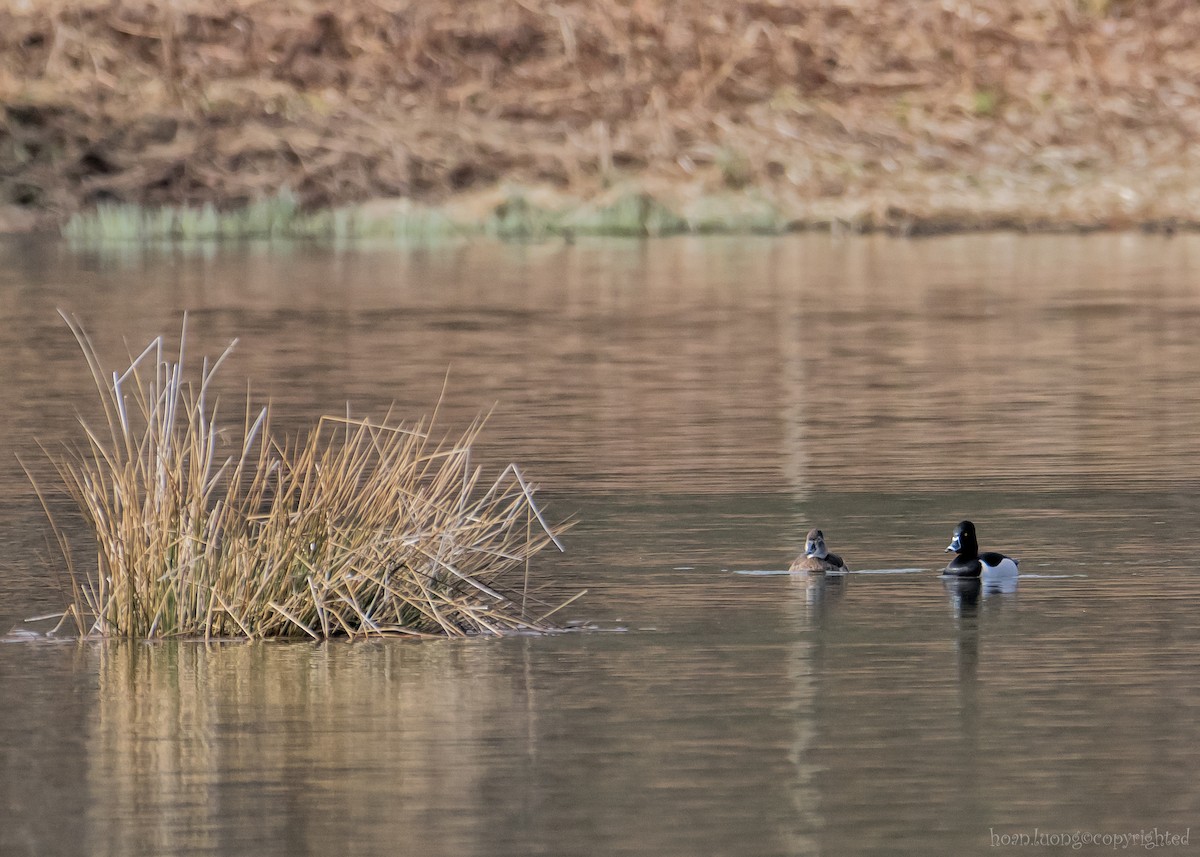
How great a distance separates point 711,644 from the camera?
9844mm

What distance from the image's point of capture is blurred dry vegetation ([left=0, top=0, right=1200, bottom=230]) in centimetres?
3516

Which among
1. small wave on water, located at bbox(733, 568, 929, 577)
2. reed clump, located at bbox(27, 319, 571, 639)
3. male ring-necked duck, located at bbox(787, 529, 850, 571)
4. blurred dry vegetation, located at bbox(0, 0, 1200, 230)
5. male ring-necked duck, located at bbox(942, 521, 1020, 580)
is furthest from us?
blurred dry vegetation, located at bbox(0, 0, 1200, 230)

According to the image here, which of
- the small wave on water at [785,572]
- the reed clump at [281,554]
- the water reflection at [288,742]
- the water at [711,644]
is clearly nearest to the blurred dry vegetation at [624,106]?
the water at [711,644]

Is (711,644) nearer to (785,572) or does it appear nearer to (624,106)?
(785,572)

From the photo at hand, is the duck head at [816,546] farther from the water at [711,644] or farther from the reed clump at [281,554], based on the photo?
the reed clump at [281,554]

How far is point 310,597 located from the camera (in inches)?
393

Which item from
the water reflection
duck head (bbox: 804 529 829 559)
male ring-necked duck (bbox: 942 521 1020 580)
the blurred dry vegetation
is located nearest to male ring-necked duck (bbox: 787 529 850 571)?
duck head (bbox: 804 529 829 559)

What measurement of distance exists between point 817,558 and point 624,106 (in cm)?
2658

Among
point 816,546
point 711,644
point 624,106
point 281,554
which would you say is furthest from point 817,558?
point 624,106

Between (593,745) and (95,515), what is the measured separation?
2.59 meters

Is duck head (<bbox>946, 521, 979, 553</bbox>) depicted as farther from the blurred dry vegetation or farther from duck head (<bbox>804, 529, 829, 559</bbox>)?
the blurred dry vegetation

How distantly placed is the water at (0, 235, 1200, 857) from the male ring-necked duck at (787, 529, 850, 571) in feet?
0.29

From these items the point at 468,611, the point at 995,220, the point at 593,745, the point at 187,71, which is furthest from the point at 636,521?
the point at 187,71

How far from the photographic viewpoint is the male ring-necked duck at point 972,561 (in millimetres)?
11008
